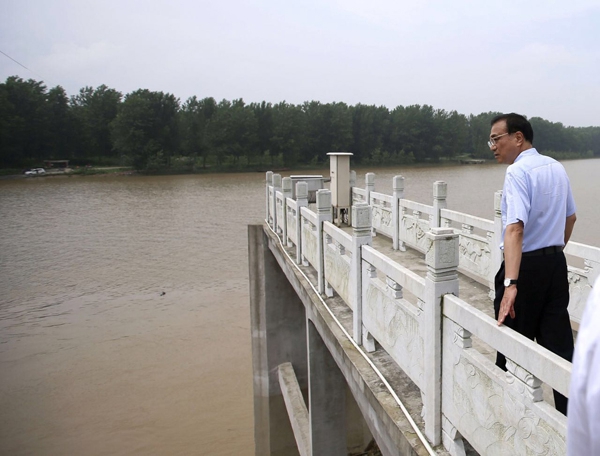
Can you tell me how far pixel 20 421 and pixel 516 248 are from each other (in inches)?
396

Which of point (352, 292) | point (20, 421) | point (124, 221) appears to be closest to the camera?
point (352, 292)

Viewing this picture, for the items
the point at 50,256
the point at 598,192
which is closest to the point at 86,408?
the point at 50,256

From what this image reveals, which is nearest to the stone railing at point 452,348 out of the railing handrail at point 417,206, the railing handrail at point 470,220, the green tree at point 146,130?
the railing handrail at point 470,220

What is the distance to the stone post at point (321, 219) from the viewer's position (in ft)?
14.7

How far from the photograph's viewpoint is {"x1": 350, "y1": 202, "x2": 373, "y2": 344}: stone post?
323 cm

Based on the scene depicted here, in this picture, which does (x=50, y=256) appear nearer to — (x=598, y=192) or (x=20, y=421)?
(x=20, y=421)

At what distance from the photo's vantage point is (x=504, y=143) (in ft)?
7.92

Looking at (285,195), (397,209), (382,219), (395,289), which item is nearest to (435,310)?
(395,289)

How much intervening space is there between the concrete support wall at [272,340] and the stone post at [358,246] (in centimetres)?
481

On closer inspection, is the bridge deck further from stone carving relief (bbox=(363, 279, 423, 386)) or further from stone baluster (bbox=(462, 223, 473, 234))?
stone baluster (bbox=(462, 223, 473, 234))

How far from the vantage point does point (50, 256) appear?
1950cm

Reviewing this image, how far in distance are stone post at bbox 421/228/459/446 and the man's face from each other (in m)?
0.58

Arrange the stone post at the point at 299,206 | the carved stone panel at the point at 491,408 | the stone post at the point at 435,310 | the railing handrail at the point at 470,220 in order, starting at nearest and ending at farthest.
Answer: the carved stone panel at the point at 491,408 → the stone post at the point at 435,310 → the railing handrail at the point at 470,220 → the stone post at the point at 299,206

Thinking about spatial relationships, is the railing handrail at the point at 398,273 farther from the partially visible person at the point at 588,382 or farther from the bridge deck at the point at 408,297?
the partially visible person at the point at 588,382
